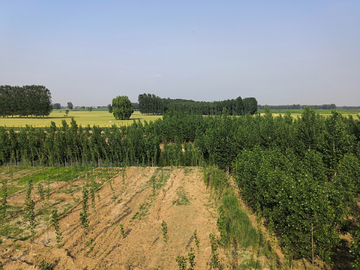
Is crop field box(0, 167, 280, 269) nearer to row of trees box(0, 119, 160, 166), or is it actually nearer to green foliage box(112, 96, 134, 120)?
row of trees box(0, 119, 160, 166)

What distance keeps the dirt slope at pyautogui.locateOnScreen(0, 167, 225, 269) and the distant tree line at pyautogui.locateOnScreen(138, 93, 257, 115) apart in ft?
335

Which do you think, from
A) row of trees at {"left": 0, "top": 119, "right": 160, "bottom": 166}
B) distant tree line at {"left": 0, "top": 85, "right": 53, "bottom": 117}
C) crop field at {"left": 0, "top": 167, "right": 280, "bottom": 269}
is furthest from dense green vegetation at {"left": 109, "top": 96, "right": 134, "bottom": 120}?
crop field at {"left": 0, "top": 167, "right": 280, "bottom": 269}

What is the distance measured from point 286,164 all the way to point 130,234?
1245cm

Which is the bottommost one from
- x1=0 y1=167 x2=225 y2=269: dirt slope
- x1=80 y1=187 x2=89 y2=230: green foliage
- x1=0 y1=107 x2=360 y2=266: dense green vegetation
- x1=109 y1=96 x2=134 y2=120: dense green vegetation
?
x1=0 y1=167 x2=225 y2=269: dirt slope

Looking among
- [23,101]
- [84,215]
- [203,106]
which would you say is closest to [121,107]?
[23,101]

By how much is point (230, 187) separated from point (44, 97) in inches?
4228

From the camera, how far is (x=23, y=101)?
95.0m

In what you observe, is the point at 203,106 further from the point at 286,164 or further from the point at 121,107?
the point at 286,164

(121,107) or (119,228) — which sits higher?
(121,107)

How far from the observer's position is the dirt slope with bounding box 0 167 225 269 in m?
12.4

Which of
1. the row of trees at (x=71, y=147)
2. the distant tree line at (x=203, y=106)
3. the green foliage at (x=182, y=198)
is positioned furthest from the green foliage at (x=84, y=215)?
the distant tree line at (x=203, y=106)

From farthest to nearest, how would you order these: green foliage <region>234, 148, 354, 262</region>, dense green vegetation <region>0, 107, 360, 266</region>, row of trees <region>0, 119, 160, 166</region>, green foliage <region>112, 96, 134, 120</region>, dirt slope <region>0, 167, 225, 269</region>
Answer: green foliage <region>112, 96, 134, 120</region> → row of trees <region>0, 119, 160, 166</region> → dirt slope <region>0, 167, 225, 269</region> → dense green vegetation <region>0, 107, 360, 266</region> → green foliage <region>234, 148, 354, 262</region>

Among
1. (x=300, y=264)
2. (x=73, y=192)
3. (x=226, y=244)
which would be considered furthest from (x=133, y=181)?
(x=300, y=264)

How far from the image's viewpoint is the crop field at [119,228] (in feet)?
40.8
